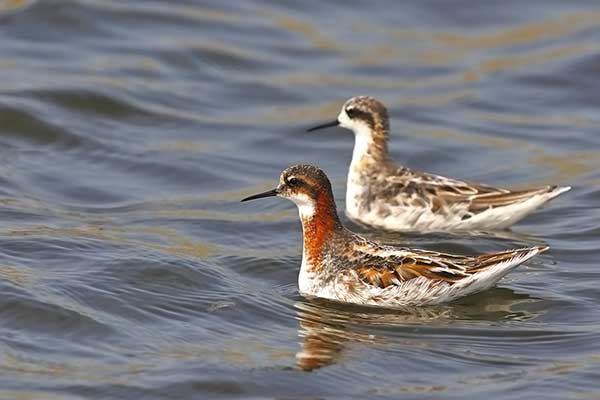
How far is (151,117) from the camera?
1788cm

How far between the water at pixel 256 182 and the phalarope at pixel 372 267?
0.58 feet

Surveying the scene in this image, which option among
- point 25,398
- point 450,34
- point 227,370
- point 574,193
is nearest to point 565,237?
point 574,193

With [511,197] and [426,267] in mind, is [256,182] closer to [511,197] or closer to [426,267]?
[511,197]

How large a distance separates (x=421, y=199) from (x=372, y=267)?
3.15 meters

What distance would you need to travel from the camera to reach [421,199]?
1470 cm

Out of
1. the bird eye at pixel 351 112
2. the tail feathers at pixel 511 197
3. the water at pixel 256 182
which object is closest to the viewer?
the water at pixel 256 182

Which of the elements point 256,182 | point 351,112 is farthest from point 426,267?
point 256,182

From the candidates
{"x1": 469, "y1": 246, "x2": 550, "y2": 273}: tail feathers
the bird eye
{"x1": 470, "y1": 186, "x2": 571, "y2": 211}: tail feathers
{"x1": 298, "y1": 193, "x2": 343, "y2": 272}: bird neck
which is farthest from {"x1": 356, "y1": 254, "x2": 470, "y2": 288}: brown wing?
the bird eye

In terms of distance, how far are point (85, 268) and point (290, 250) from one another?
2.16 metres

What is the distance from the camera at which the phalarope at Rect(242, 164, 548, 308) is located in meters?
11.5

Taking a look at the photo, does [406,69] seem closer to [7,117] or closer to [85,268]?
[7,117]

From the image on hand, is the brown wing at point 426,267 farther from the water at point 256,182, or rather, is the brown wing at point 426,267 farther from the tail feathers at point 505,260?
the water at point 256,182

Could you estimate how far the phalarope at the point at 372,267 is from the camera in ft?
37.7

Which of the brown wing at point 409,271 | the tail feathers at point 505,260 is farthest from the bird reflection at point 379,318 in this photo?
the tail feathers at point 505,260
